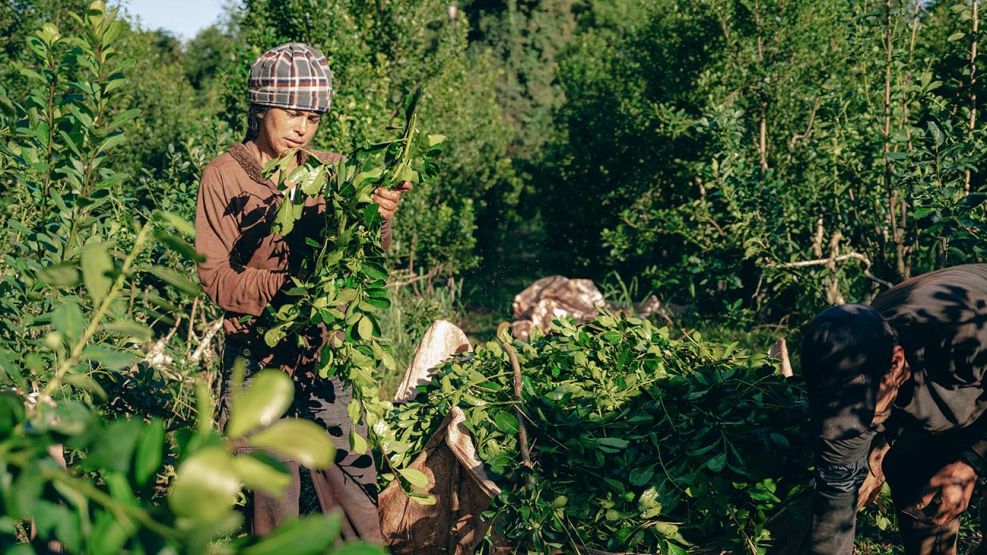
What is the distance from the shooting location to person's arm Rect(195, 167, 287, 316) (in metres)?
2.34

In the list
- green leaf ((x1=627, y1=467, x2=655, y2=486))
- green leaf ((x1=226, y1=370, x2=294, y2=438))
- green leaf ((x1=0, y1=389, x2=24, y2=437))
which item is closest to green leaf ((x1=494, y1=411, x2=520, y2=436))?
green leaf ((x1=627, y1=467, x2=655, y2=486))

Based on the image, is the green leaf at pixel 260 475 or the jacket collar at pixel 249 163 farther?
the jacket collar at pixel 249 163

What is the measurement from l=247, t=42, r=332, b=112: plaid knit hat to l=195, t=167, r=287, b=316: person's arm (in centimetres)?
29

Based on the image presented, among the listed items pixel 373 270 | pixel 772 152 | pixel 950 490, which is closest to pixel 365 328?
pixel 373 270

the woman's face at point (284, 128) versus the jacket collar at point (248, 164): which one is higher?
the woman's face at point (284, 128)

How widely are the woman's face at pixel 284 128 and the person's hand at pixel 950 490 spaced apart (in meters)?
2.26

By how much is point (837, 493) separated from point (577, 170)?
19.7 ft

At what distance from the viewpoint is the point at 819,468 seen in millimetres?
2137

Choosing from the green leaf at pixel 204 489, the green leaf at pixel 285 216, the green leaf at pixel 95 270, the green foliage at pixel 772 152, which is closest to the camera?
the green leaf at pixel 204 489

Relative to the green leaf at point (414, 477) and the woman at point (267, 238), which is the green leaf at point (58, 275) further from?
the green leaf at point (414, 477)

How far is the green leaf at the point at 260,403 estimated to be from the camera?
672mm

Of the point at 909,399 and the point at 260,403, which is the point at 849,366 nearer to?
the point at 909,399

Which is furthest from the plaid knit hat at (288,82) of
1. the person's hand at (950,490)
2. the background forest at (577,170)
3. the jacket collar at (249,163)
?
the person's hand at (950,490)

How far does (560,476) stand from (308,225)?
120cm
